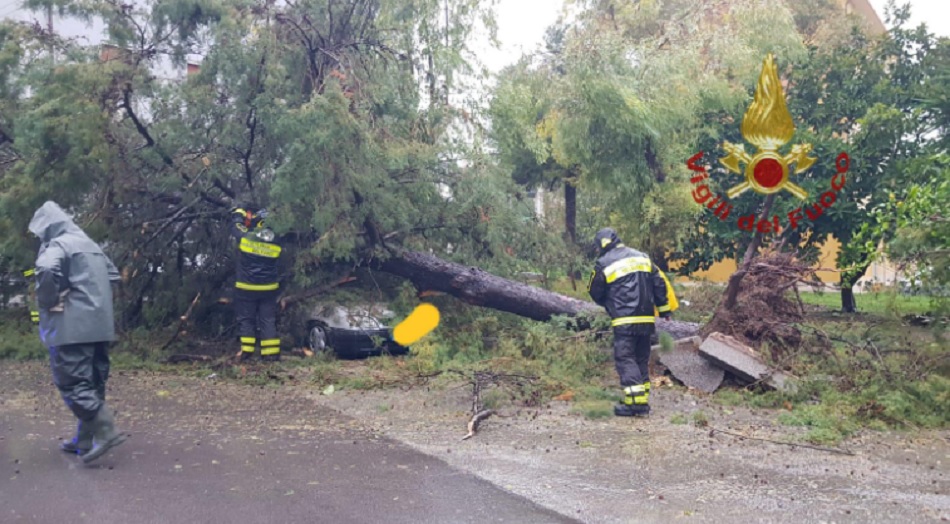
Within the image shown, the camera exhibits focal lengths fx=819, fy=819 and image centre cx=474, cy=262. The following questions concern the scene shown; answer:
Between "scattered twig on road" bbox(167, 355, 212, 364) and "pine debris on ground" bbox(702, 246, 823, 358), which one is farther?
"scattered twig on road" bbox(167, 355, 212, 364)

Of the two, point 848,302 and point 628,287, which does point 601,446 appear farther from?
point 848,302

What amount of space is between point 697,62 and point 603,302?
639cm

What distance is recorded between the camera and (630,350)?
7262 millimetres

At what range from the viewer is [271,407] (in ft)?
24.9

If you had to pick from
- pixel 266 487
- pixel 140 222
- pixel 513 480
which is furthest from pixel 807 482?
pixel 140 222

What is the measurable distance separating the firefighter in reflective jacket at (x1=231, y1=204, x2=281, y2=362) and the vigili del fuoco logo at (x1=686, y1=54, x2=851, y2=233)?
20.3ft

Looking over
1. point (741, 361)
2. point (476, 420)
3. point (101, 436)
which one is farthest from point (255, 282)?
point (741, 361)

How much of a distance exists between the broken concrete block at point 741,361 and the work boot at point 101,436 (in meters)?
5.32

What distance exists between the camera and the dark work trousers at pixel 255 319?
9.52 meters

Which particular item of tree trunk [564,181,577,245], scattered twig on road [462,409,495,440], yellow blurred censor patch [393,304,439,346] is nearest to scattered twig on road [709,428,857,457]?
scattered twig on road [462,409,495,440]

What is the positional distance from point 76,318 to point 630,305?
4406 millimetres

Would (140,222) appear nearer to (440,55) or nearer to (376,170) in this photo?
(376,170)

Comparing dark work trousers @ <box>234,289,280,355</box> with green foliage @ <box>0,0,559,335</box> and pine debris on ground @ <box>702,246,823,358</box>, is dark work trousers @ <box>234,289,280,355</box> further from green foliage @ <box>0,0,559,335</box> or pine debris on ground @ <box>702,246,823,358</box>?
pine debris on ground @ <box>702,246,823,358</box>

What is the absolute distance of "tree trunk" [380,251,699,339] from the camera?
33.4 feet
